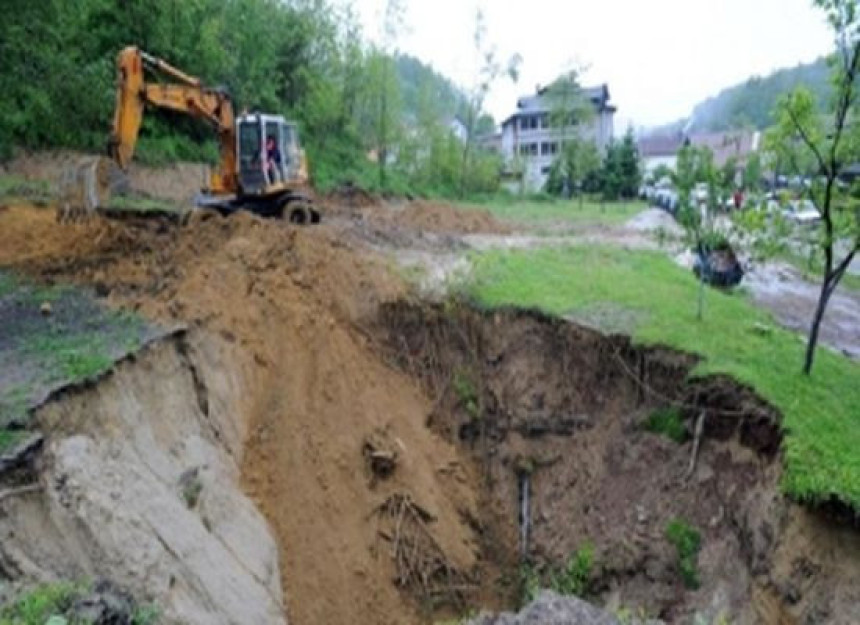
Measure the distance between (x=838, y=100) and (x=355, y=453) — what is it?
742cm

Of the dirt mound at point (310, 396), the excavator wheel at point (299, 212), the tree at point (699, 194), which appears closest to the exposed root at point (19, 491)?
the dirt mound at point (310, 396)

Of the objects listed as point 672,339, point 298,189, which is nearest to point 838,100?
point 672,339

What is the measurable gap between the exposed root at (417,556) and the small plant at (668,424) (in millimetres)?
3187

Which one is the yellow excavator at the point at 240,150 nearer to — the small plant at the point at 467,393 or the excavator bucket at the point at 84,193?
the excavator bucket at the point at 84,193

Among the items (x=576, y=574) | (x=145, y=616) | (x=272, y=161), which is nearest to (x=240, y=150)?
(x=272, y=161)

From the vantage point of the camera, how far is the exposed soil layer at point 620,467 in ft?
22.7

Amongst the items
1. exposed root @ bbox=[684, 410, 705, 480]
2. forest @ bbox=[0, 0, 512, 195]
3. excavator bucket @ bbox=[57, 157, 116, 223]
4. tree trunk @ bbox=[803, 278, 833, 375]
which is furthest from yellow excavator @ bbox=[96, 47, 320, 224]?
tree trunk @ bbox=[803, 278, 833, 375]

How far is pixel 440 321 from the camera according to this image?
1114 centimetres

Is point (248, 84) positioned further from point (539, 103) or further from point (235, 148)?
point (539, 103)

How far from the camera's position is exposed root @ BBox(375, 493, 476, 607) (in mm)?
8781

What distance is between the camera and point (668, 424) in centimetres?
912

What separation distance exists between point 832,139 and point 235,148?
10.9 m

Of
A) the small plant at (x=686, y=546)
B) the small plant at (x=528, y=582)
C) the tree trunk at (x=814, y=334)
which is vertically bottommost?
the small plant at (x=528, y=582)

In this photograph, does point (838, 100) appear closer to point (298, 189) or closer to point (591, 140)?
point (298, 189)
